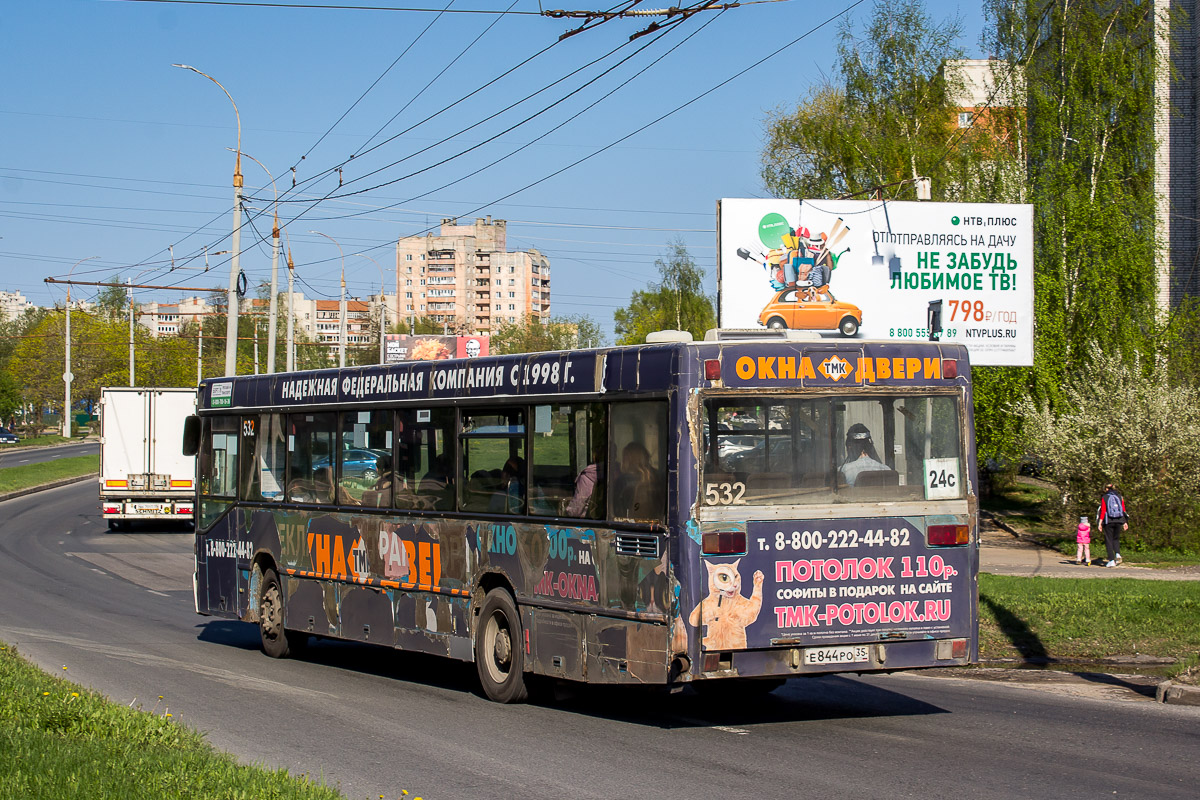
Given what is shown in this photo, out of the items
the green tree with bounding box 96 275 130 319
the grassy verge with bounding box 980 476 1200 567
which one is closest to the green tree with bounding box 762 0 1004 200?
the grassy verge with bounding box 980 476 1200 567

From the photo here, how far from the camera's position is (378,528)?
40.2ft

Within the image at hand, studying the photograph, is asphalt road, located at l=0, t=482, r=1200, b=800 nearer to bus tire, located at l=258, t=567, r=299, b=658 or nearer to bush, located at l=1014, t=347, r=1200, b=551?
bus tire, located at l=258, t=567, r=299, b=658

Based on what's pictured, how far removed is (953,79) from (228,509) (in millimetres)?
32919

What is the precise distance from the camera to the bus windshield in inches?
347

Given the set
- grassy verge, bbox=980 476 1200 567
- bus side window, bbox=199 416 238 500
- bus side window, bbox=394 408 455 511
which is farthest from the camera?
grassy verge, bbox=980 476 1200 567

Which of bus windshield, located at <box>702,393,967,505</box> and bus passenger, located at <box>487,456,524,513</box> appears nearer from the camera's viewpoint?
bus windshield, located at <box>702,393,967,505</box>

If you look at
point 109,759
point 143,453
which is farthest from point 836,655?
point 143,453

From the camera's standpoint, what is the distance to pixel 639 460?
9156mm

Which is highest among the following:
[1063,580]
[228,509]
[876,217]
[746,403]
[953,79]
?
[953,79]

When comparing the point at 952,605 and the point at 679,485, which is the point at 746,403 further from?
the point at 952,605

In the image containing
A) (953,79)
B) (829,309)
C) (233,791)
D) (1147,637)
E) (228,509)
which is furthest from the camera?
(953,79)

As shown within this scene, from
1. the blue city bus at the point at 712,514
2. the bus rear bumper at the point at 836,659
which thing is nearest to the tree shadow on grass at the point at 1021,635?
the blue city bus at the point at 712,514

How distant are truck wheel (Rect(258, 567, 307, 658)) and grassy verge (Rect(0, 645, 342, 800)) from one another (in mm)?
4948

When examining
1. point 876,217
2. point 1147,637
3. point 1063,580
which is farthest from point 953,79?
point 1147,637
